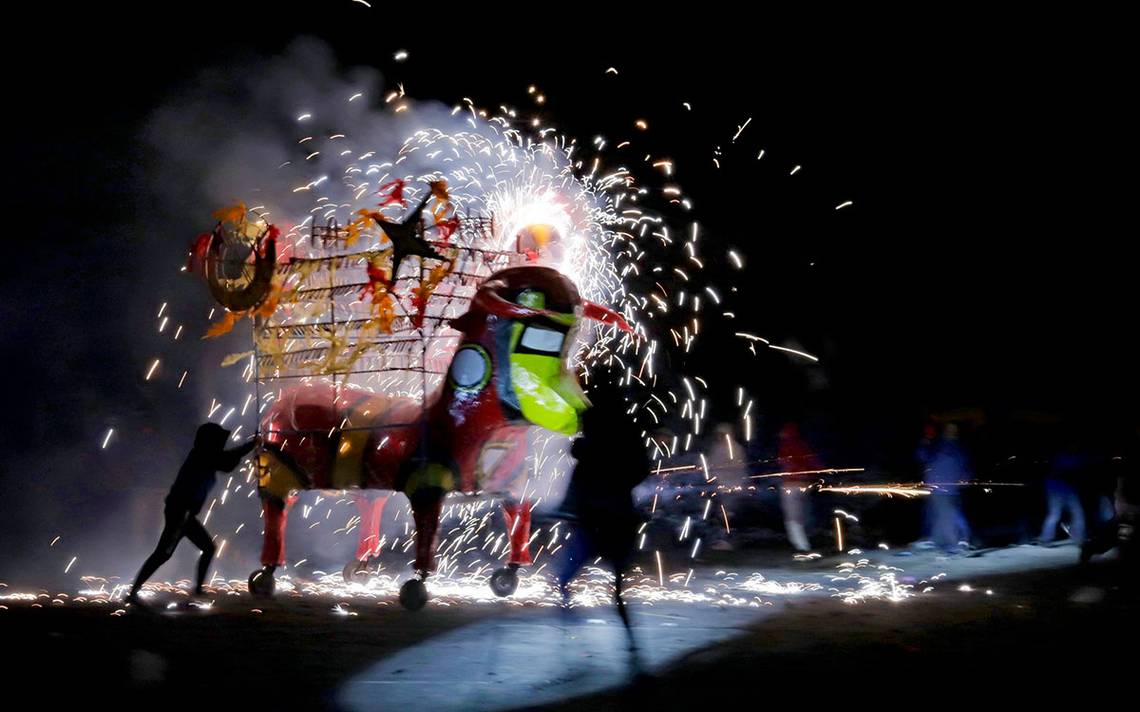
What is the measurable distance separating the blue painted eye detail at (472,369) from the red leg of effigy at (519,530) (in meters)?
1.33

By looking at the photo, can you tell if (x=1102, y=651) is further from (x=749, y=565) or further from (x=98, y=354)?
(x=98, y=354)

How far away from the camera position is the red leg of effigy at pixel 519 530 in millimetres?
9180

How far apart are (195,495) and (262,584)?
0.95 m

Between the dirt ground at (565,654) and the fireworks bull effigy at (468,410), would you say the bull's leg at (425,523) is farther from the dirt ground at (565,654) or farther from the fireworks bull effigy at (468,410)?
the dirt ground at (565,654)

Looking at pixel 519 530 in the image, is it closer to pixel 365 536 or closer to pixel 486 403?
pixel 486 403

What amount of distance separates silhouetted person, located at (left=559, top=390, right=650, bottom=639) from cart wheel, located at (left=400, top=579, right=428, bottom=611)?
3.68 ft

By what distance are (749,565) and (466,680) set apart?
23.5ft

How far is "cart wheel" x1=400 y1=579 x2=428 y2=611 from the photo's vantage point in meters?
8.14

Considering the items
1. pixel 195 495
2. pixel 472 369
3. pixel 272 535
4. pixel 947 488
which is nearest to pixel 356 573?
pixel 272 535

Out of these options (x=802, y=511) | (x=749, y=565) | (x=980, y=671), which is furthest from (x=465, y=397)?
(x=802, y=511)

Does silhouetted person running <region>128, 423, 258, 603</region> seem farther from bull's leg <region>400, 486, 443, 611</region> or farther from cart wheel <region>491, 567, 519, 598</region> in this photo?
cart wheel <region>491, 567, 519, 598</region>

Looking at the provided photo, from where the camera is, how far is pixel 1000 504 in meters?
17.8

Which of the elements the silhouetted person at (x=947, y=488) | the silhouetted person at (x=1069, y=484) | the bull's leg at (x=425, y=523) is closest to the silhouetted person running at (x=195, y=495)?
the bull's leg at (x=425, y=523)

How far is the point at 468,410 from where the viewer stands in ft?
27.7
